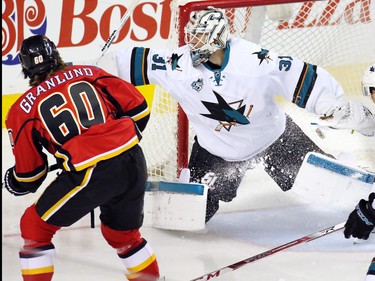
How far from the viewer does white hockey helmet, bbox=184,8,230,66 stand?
11.7ft

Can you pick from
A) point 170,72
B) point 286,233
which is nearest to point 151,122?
point 170,72

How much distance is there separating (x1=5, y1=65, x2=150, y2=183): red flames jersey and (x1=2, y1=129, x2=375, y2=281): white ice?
0.54 metres

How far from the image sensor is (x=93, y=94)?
118 inches

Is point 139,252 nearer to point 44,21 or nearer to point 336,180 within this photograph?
point 336,180

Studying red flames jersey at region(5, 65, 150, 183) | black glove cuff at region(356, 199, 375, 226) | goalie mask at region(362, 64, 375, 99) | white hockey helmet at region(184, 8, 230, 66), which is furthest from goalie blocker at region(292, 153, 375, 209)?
red flames jersey at region(5, 65, 150, 183)

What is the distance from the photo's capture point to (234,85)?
3693 millimetres

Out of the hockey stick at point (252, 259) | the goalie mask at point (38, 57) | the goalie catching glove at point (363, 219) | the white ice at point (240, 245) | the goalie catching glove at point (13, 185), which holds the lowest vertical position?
the white ice at point (240, 245)

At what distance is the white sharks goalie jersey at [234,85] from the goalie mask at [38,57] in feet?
2.51

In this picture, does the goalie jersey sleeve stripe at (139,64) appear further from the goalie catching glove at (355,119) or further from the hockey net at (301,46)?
the goalie catching glove at (355,119)

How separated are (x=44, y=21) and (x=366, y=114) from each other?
1.80 metres

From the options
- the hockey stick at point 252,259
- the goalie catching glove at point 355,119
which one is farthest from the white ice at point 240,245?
the goalie catching glove at point 355,119

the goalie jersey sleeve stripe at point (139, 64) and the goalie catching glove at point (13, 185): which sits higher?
the goalie jersey sleeve stripe at point (139, 64)

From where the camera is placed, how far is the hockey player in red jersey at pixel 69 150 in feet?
9.68

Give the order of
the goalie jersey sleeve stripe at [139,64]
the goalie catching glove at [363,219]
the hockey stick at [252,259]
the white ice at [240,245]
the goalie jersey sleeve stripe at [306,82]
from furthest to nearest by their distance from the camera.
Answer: the goalie jersey sleeve stripe at [139,64], the goalie jersey sleeve stripe at [306,82], the white ice at [240,245], the hockey stick at [252,259], the goalie catching glove at [363,219]
